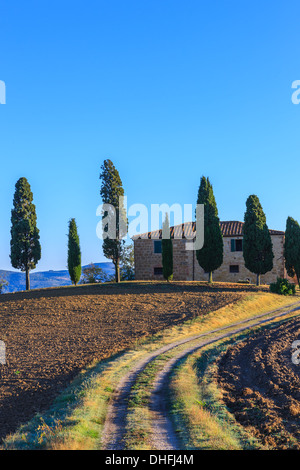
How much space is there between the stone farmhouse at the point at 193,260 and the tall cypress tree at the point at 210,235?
315 inches

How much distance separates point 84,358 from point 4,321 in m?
11.4

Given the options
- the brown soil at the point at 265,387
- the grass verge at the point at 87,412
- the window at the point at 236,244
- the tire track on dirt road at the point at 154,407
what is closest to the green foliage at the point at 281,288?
the window at the point at 236,244

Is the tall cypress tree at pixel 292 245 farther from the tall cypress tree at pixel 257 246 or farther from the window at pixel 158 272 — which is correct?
the window at pixel 158 272

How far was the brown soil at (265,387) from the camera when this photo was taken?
8648mm

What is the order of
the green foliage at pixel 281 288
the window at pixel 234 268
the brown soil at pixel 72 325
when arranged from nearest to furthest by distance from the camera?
the brown soil at pixel 72 325 < the green foliage at pixel 281 288 < the window at pixel 234 268

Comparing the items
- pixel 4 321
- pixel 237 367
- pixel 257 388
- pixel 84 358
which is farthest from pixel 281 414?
pixel 4 321

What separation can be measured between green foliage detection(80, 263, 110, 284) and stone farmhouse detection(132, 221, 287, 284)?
211 inches

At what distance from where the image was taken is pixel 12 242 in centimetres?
4238

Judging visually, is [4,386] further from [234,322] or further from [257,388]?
[234,322]

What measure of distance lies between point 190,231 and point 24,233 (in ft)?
60.4

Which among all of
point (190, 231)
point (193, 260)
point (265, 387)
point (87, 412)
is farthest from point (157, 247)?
point (87, 412)

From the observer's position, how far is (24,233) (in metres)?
42.2

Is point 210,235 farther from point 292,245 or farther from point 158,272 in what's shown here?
point 158,272
